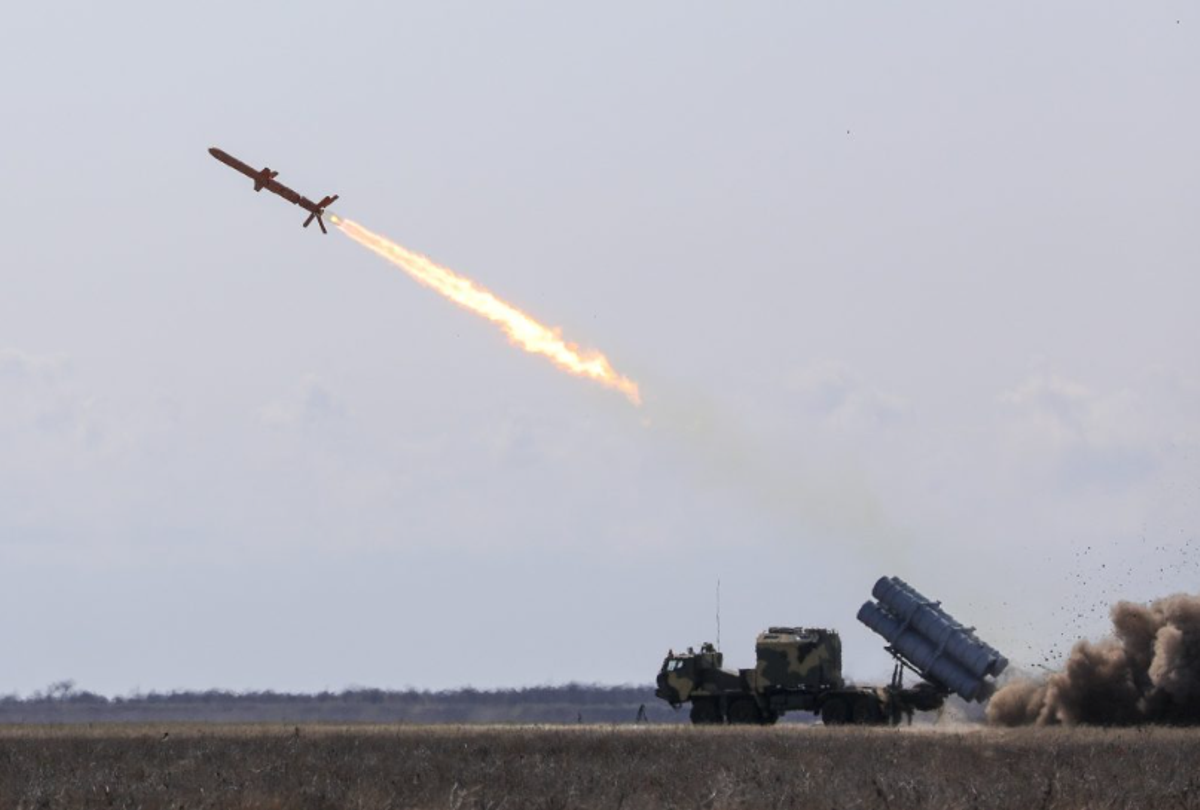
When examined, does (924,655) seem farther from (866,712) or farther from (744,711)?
(744,711)

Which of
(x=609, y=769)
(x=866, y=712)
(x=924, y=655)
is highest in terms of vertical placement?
(x=924, y=655)

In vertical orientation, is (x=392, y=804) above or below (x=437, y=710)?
below

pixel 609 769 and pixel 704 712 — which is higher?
pixel 704 712

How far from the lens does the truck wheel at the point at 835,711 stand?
5841 centimetres

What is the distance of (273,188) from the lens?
173 ft

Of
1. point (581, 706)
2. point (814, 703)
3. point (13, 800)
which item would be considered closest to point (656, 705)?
point (581, 706)

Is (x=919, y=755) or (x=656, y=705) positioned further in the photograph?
(x=656, y=705)

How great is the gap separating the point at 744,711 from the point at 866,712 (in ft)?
12.0

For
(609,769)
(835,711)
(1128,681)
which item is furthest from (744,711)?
(609,769)

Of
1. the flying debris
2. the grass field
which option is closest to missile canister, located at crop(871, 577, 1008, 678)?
the grass field

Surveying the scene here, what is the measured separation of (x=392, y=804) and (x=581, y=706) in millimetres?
73444

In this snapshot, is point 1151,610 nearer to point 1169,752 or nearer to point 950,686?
point 950,686

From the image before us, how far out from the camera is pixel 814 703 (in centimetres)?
5906

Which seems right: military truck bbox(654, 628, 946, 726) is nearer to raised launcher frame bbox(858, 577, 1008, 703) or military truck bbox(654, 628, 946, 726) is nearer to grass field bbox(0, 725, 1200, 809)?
raised launcher frame bbox(858, 577, 1008, 703)
